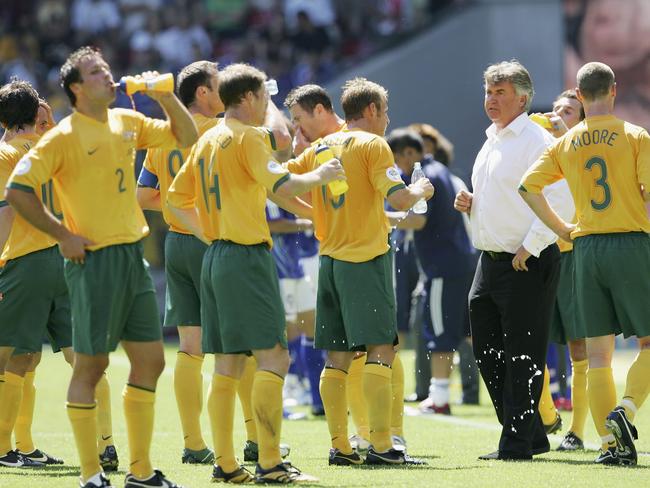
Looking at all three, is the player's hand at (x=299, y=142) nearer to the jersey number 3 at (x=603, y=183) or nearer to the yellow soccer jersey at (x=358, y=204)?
the yellow soccer jersey at (x=358, y=204)

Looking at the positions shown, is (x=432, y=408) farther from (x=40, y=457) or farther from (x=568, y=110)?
(x=40, y=457)

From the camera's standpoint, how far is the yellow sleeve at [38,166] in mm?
6828

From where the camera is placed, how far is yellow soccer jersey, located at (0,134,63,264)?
28.0 ft

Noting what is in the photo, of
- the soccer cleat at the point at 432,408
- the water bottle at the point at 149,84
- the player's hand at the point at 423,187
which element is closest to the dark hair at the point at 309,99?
the player's hand at the point at 423,187

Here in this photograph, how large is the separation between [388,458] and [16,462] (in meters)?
2.46

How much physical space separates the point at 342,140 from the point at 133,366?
2.04 metres

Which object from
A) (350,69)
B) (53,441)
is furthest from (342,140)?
(350,69)

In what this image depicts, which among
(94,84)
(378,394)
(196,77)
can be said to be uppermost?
(196,77)

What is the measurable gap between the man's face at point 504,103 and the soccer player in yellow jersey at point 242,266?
1.72m

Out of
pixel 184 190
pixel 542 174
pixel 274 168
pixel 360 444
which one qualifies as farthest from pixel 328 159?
pixel 360 444

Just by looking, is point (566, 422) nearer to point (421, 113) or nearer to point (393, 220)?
point (393, 220)

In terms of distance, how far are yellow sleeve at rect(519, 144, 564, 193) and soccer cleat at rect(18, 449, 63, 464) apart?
3.56 m

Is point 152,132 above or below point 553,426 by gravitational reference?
above

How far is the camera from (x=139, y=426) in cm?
714
